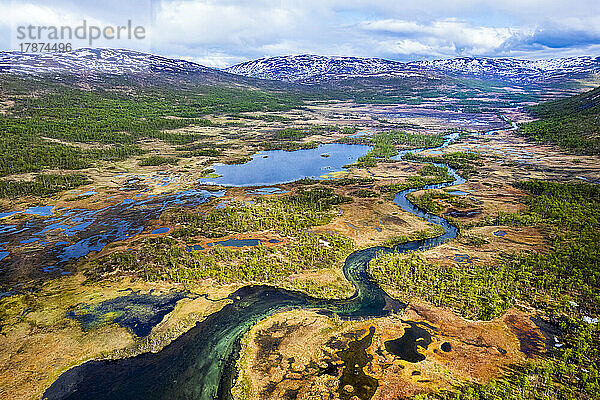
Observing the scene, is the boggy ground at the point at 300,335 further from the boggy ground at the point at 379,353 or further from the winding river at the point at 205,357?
the winding river at the point at 205,357

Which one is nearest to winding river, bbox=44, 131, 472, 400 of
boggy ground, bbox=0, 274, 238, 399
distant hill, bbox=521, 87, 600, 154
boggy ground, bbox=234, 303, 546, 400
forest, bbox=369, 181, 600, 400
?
boggy ground, bbox=0, 274, 238, 399

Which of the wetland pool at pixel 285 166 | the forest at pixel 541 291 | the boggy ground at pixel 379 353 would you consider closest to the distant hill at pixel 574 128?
the wetland pool at pixel 285 166

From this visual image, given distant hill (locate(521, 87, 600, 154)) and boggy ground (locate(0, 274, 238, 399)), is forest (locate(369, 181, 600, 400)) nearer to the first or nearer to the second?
boggy ground (locate(0, 274, 238, 399))

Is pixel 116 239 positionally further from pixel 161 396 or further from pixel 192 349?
pixel 161 396

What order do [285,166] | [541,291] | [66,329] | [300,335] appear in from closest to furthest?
[300,335] < [66,329] < [541,291] < [285,166]

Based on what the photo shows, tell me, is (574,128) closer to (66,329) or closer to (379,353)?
(379,353)

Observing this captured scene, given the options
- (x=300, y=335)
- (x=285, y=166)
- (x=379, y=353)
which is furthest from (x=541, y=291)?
(x=285, y=166)
